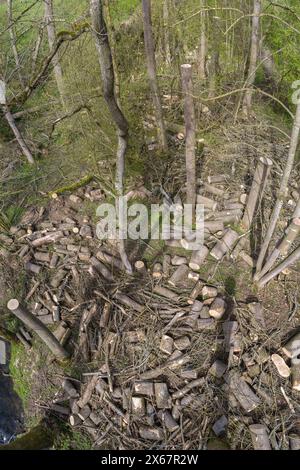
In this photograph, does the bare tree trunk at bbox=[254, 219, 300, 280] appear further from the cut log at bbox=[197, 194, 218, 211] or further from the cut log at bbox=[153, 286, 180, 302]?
the cut log at bbox=[197, 194, 218, 211]

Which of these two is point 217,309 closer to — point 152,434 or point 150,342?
point 150,342

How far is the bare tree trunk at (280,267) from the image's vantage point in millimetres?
4375

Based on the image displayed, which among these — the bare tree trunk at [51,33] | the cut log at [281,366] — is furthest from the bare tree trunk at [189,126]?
the cut log at [281,366]

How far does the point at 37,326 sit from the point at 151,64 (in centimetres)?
483

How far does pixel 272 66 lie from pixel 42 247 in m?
7.52

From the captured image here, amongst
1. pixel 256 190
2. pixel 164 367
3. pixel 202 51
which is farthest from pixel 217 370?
pixel 202 51

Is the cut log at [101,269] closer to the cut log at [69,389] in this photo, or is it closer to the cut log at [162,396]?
the cut log at [69,389]

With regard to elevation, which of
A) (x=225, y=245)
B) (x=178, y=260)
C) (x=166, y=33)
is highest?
(x=166, y=33)

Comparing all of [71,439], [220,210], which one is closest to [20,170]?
[220,210]

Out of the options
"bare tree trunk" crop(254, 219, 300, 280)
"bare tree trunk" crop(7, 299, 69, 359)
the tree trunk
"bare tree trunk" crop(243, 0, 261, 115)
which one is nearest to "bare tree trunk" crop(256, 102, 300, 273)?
"bare tree trunk" crop(254, 219, 300, 280)

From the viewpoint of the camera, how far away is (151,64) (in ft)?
19.7

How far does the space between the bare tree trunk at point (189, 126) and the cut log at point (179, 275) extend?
49.7 inches
